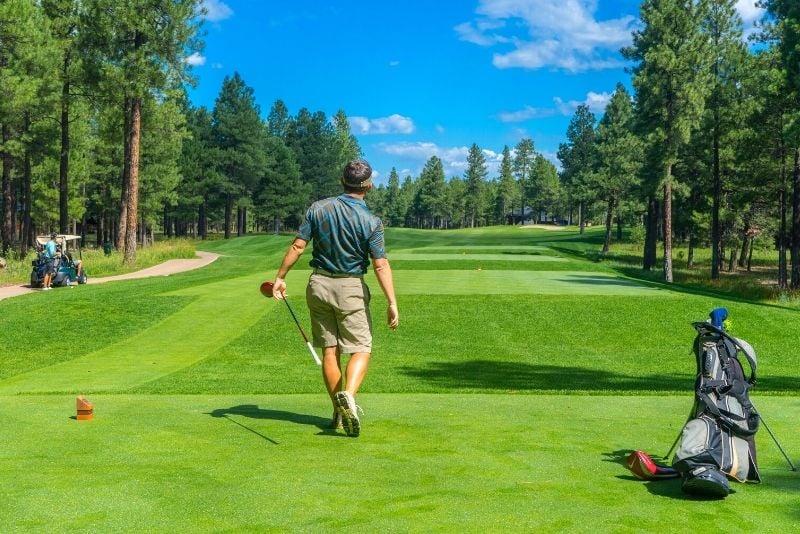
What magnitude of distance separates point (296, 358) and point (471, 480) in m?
11.3

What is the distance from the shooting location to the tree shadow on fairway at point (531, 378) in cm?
1187

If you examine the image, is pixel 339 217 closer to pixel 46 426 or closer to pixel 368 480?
pixel 368 480

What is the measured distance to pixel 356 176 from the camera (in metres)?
6.75

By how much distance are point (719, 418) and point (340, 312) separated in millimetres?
3219

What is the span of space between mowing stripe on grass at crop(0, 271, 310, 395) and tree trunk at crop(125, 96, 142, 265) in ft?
42.0

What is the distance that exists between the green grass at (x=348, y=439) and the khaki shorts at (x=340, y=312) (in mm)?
823

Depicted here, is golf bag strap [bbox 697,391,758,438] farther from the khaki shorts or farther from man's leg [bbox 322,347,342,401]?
man's leg [bbox 322,347,342,401]

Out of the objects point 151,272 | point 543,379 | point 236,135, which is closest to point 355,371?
point 543,379

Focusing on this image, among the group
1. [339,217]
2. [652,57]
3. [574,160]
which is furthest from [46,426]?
[574,160]

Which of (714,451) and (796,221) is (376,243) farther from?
(796,221)

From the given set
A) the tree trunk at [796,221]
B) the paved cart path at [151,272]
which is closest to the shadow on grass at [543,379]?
the paved cart path at [151,272]

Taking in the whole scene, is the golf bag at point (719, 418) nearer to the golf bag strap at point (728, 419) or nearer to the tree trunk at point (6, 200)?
the golf bag strap at point (728, 419)

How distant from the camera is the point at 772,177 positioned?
39.0 m

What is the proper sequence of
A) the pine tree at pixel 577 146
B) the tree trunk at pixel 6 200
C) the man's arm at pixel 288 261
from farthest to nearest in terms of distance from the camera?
1. the pine tree at pixel 577 146
2. the tree trunk at pixel 6 200
3. the man's arm at pixel 288 261
